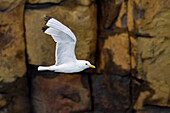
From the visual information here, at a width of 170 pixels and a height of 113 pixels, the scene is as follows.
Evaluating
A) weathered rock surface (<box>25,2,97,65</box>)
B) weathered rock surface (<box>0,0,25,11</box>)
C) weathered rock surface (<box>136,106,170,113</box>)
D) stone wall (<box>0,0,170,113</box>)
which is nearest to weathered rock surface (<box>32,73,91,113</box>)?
stone wall (<box>0,0,170,113</box>)

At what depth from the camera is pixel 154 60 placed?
2.95 metres

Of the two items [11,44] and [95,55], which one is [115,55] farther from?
[11,44]

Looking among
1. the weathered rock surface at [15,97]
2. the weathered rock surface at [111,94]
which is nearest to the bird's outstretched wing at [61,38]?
the weathered rock surface at [111,94]

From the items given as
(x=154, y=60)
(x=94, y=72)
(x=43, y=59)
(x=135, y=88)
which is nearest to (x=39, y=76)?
(x=43, y=59)

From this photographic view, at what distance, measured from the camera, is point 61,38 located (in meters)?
2.02

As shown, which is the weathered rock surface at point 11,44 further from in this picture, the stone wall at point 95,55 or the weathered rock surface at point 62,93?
the weathered rock surface at point 62,93

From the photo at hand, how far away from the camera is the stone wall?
292 centimetres

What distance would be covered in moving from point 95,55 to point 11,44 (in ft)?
3.26

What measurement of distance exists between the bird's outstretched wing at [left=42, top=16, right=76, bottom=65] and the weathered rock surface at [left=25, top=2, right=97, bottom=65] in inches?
36.8

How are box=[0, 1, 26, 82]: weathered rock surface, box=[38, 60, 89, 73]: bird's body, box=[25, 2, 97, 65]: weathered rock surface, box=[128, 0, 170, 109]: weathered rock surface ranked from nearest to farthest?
1. box=[38, 60, 89, 73]: bird's body
2. box=[128, 0, 170, 109]: weathered rock surface
3. box=[25, 2, 97, 65]: weathered rock surface
4. box=[0, 1, 26, 82]: weathered rock surface

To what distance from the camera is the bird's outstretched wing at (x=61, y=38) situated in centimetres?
191

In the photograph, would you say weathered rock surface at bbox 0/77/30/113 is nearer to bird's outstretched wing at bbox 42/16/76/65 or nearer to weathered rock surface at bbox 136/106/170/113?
bird's outstretched wing at bbox 42/16/76/65

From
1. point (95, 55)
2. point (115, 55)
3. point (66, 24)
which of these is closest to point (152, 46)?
point (115, 55)

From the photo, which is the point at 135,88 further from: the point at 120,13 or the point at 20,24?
the point at 20,24
